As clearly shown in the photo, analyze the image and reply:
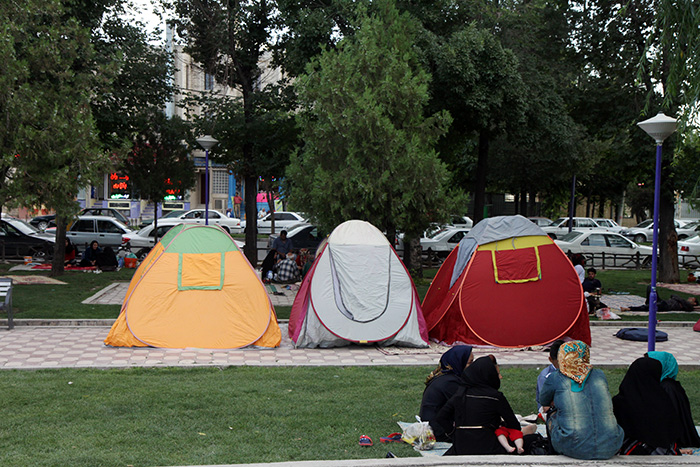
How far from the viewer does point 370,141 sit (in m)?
16.4

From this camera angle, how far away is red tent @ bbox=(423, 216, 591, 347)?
39.2ft

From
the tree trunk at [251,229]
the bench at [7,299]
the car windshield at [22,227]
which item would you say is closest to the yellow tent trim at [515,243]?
the bench at [7,299]

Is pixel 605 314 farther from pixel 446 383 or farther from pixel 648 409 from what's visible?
pixel 648 409

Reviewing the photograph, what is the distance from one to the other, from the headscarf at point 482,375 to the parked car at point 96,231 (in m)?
23.2

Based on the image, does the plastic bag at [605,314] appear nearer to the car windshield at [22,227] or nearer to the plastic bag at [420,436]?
the plastic bag at [420,436]

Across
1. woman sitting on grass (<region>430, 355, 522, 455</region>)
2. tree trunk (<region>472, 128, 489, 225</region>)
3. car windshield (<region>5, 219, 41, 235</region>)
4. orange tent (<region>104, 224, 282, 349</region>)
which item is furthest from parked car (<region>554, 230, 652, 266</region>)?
woman sitting on grass (<region>430, 355, 522, 455</region>)

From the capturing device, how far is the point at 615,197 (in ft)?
173

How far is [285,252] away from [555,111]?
29.2 feet

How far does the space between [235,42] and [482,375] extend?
18235mm

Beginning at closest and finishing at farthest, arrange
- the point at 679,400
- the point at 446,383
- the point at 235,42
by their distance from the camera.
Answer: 1. the point at 679,400
2. the point at 446,383
3. the point at 235,42

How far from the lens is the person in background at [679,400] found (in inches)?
248

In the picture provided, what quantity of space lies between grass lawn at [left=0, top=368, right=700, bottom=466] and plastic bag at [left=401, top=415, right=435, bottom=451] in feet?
0.43

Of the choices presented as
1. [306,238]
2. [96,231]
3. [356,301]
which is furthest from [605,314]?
[96,231]

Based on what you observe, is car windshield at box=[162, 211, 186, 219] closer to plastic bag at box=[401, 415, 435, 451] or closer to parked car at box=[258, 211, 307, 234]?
parked car at box=[258, 211, 307, 234]
